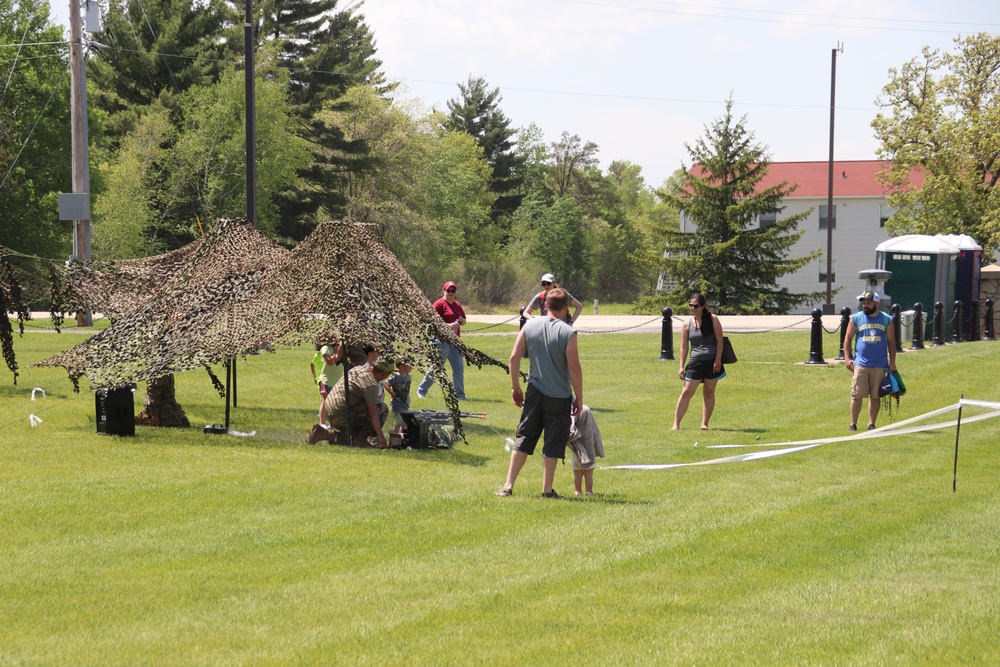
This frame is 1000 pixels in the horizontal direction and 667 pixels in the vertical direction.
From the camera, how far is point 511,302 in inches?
2825

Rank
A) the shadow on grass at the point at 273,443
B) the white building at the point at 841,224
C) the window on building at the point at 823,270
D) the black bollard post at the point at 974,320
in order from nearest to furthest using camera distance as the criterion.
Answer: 1. the shadow on grass at the point at 273,443
2. the black bollard post at the point at 974,320
3. the white building at the point at 841,224
4. the window on building at the point at 823,270

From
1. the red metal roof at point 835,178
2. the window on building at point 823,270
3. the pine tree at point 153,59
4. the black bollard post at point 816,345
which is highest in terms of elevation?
the pine tree at point 153,59

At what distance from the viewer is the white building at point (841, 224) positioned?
7681cm

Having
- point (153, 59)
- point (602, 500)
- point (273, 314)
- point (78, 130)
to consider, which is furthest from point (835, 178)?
point (602, 500)

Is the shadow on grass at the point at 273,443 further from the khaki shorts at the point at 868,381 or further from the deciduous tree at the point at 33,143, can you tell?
the deciduous tree at the point at 33,143

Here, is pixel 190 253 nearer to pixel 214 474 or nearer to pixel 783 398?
pixel 214 474

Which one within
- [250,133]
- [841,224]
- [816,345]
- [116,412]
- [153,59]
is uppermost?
[153,59]

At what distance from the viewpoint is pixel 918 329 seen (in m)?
28.3

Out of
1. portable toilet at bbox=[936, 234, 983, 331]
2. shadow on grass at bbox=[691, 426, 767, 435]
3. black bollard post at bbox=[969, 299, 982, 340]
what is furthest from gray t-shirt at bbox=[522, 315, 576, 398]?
portable toilet at bbox=[936, 234, 983, 331]

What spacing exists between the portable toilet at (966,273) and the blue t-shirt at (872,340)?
18.8 metres

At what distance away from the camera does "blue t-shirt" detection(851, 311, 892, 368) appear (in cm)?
1498

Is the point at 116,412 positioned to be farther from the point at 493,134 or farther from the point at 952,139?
the point at 493,134

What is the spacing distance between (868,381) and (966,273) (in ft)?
63.6

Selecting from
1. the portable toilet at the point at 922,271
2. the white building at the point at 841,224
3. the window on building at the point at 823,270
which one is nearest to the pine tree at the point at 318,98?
the white building at the point at 841,224
